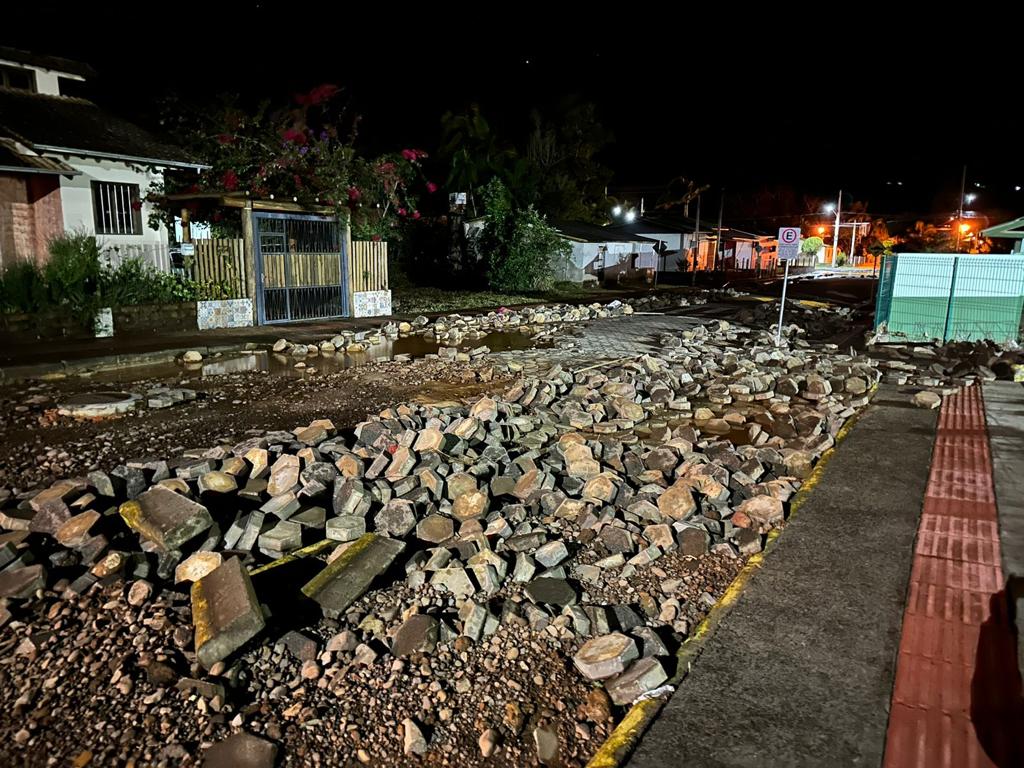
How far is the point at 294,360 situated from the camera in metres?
12.1

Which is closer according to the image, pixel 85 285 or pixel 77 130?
pixel 85 285

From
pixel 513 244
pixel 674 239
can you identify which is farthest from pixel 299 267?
pixel 674 239

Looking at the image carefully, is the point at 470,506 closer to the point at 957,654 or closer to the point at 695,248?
the point at 957,654

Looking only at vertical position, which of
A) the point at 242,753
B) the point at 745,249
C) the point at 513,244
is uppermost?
the point at 513,244

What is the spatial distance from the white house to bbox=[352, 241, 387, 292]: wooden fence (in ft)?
12.5

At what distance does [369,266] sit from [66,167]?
6.42 metres

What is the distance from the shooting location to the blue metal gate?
15484 mm

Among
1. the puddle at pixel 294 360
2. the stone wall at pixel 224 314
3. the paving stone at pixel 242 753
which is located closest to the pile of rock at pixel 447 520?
the paving stone at pixel 242 753

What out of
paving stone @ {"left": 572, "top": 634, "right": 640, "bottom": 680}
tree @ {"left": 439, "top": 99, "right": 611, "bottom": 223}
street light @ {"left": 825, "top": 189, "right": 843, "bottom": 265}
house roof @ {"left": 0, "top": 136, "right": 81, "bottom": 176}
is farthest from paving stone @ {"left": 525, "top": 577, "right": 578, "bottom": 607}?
street light @ {"left": 825, "top": 189, "right": 843, "bottom": 265}

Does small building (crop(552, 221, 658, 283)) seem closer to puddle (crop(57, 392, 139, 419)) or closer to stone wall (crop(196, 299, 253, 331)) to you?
stone wall (crop(196, 299, 253, 331))

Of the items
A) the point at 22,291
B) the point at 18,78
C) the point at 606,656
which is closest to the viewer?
the point at 606,656

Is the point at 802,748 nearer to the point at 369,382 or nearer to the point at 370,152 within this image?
the point at 369,382

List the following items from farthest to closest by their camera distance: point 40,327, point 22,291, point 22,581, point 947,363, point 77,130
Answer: point 77,130 → point 22,291 → point 40,327 → point 947,363 → point 22,581

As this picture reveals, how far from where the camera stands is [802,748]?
305cm
